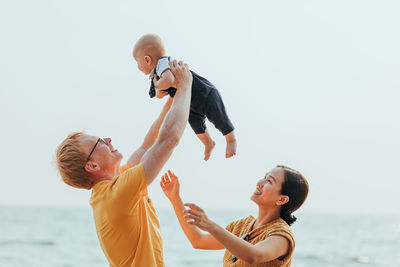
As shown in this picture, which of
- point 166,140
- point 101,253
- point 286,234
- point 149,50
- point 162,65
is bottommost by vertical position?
point 286,234

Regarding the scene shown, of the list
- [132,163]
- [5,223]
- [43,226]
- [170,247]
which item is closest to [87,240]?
[170,247]

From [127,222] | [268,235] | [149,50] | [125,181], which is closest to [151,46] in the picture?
[149,50]

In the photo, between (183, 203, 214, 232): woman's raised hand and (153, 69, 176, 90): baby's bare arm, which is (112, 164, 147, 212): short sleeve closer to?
(183, 203, 214, 232): woman's raised hand

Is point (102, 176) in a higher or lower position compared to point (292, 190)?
lower

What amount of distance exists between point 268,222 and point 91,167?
107 centimetres

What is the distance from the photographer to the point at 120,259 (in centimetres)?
301

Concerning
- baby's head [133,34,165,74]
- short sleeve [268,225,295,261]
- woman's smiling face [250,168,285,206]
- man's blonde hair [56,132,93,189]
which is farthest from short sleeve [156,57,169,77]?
short sleeve [268,225,295,261]

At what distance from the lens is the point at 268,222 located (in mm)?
3258

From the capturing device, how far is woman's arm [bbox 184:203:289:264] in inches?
103

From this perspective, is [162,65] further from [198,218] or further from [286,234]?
[286,234]

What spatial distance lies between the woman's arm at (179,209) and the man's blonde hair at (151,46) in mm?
718

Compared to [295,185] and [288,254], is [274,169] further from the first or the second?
[288,254]

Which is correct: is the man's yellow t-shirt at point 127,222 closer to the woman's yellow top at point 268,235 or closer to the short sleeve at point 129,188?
the short sleeve at point 129,188

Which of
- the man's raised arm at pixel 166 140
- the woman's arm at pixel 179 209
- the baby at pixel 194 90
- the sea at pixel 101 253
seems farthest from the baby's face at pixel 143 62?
the sea at pixel 101 253
